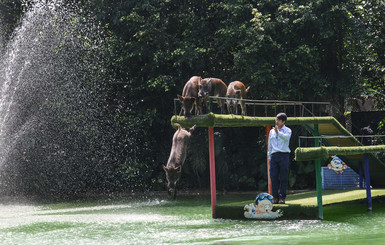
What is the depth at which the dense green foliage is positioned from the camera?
21.3 meters

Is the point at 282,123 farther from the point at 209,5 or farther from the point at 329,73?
the point at 209,5

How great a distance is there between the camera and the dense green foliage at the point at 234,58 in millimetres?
21328

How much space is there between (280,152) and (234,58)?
9458 millimetres

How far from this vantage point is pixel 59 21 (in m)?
23.7

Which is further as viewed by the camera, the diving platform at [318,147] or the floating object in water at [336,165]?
the floating object in water at [336,165]

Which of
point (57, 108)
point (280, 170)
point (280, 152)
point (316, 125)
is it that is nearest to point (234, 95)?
point (280, 152)

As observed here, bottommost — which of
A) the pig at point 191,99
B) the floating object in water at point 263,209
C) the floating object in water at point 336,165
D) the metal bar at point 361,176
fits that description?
the floating object in water at point 263,209

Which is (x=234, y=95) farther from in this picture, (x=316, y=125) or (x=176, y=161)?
(x=176, y=161)

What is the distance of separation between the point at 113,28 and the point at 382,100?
1136 cm

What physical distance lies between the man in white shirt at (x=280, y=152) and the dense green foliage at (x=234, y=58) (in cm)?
833

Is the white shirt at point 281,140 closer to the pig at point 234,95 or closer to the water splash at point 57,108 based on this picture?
the pig at point 234,95

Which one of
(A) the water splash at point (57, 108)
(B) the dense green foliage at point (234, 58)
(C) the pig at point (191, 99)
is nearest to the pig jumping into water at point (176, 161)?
(C) the pig at point (191, 99)

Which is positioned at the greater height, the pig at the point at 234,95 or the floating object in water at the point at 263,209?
the pig at the point at 234,95

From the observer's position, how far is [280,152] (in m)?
12.6
